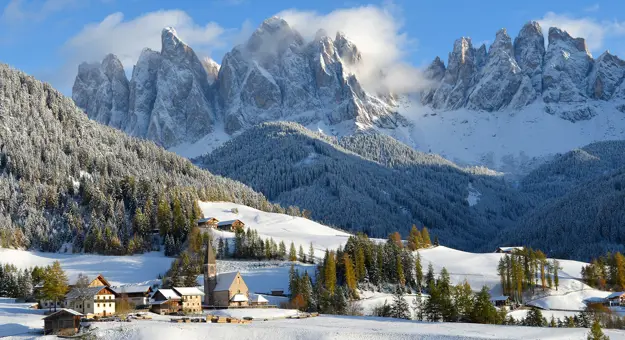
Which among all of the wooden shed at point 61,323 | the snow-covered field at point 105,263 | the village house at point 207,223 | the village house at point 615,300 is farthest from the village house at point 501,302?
the village house at point 207,223

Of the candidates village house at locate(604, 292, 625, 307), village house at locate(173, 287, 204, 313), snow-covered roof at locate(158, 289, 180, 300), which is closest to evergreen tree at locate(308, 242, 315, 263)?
village house at locate(173, 287, 204, 313)

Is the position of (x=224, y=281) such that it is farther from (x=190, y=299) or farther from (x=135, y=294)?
(x=135, y=294)

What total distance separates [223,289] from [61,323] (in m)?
31.2

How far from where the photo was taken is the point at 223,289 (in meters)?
118

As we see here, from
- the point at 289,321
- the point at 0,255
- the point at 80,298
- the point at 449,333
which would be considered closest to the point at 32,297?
the point at 80,298

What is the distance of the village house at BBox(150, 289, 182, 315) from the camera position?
364 ft

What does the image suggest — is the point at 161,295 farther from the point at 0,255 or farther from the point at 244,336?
the point at 0,255

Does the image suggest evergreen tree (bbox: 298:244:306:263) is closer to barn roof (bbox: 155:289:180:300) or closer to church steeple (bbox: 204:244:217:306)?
church steeple (bbox: 204:244:217:306)

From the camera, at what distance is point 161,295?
112500mm

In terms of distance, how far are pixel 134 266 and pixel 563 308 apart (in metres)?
74.4

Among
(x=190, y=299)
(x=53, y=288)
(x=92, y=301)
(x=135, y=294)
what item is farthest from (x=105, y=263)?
(x=92, y=301)

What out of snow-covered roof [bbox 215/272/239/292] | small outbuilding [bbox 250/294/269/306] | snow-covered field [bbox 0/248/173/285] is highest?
snow-covered field [bbox 0/248/173/285]

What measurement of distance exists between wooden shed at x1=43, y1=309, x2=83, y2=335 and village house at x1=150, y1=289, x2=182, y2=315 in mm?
20432

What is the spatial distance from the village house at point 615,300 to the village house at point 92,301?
76.8 meters
